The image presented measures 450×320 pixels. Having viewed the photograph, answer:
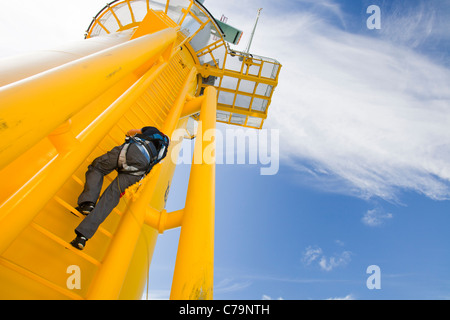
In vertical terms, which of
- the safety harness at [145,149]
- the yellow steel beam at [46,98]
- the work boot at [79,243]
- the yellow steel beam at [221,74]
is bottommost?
the work boot at [79,243]

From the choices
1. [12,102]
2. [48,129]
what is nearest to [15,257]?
[48,129]

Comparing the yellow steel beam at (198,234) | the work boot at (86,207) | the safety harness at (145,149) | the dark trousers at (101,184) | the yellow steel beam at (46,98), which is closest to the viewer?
the yellow steel beam at (46,98)

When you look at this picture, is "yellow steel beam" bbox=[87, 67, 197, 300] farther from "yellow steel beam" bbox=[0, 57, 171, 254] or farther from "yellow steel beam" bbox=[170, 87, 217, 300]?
"yellow steel beam" bbox=[0, 57, 171, 254]

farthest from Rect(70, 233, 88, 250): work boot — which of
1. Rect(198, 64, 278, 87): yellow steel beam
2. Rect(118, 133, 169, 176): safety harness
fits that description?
Rect(198, 64, 278, 87): yellow steel beam

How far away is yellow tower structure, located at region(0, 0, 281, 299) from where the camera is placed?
1.17m

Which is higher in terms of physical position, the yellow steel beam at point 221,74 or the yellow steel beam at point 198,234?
the yellow steel beam at point 221,74

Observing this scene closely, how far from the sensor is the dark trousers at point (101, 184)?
229 cm

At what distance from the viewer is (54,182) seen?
1.53m

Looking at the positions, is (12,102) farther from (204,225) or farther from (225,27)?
(225,27)

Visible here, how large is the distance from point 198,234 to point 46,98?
1.56 meters

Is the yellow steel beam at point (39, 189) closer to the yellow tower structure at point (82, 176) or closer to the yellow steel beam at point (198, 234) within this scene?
the yellow tower structure at point (82, 176)

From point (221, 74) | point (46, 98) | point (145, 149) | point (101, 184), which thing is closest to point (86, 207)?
point (101, 184)

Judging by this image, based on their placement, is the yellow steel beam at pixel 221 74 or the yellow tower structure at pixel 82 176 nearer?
the yellow tower structure at pixel 82 176

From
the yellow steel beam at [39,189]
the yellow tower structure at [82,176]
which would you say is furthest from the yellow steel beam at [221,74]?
the yellow steel beam at [39,189]
